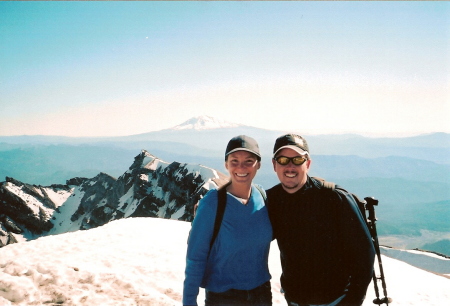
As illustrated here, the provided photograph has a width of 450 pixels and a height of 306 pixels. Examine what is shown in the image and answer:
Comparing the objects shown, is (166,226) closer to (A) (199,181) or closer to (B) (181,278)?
(B) (181,278)

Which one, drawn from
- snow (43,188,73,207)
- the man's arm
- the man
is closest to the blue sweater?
the man

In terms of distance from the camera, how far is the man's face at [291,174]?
4.84m

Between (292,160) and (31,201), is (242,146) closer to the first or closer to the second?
(292,160)

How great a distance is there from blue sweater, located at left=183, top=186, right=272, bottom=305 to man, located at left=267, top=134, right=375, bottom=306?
458mm

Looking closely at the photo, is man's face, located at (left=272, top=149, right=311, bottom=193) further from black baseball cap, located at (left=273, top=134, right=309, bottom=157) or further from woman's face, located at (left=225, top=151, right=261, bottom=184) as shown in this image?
woman's face, located at (left=225, top=151, right=261, bottom=184)

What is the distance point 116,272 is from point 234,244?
8.05 metres

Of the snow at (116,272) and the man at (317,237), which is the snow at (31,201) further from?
the man at (317,237)

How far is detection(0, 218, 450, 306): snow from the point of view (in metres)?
8.02

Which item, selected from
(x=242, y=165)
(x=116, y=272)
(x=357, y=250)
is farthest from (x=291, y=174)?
(x=116, y=272)

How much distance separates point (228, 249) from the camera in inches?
172

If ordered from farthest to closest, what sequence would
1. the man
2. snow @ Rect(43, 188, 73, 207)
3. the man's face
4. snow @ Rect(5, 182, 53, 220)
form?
1. snow @ Rect(43, 188, 73, 207)
2. snow @ Rect(5, 182, 53, 220)
3. the man's face
4. the man

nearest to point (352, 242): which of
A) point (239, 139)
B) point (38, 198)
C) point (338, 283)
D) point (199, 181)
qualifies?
point (338, 283)

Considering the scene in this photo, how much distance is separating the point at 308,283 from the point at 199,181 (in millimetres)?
95940

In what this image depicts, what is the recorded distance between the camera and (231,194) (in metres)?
4.62
